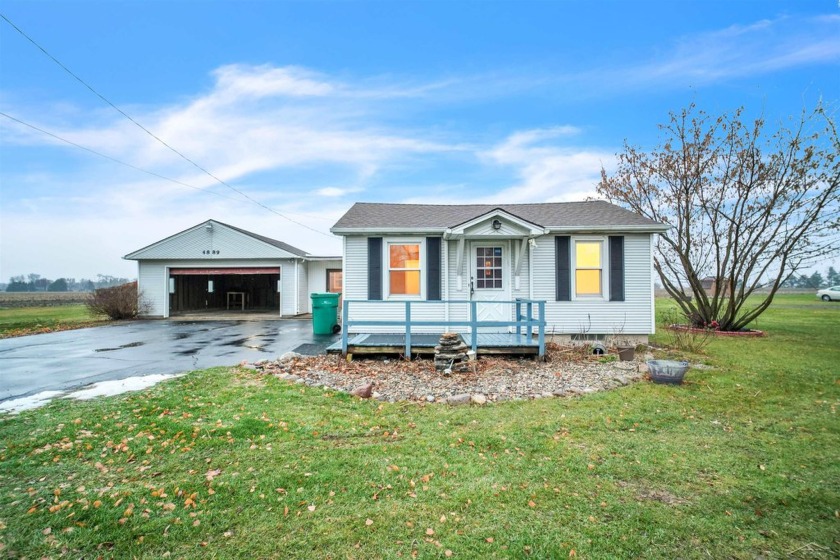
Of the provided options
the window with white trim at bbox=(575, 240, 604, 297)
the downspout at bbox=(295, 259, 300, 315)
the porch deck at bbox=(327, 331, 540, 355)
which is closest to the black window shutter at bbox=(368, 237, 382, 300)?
the porch deck at bbox=(327, 331, 540, 355)

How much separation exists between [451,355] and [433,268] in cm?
310

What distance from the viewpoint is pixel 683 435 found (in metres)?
4.41

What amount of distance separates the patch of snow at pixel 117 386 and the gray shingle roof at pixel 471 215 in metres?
5.01

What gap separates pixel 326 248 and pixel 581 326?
27882mm

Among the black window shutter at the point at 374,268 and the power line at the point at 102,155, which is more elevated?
A: the power line at the point at 102,155

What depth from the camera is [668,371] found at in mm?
6484

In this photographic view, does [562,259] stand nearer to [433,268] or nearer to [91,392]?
[433,268]

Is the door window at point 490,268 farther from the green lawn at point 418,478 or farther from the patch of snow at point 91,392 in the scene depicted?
the patch of snow at point 91,392

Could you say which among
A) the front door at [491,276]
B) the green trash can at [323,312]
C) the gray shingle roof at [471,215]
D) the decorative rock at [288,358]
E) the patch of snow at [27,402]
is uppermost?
the gray shingle roof at [471,215]

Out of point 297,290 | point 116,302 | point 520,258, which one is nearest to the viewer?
point 520,258

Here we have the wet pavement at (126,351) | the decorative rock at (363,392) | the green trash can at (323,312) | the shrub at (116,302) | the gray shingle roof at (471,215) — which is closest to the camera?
the decorative rock at (363,392)

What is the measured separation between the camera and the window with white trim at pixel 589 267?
408 inches

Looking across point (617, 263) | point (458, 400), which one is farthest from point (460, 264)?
point (458, 400)

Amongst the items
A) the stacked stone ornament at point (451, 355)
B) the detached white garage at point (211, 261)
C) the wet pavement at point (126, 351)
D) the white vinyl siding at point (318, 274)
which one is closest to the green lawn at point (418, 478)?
the stacked stone ornament at point (451, 355)
